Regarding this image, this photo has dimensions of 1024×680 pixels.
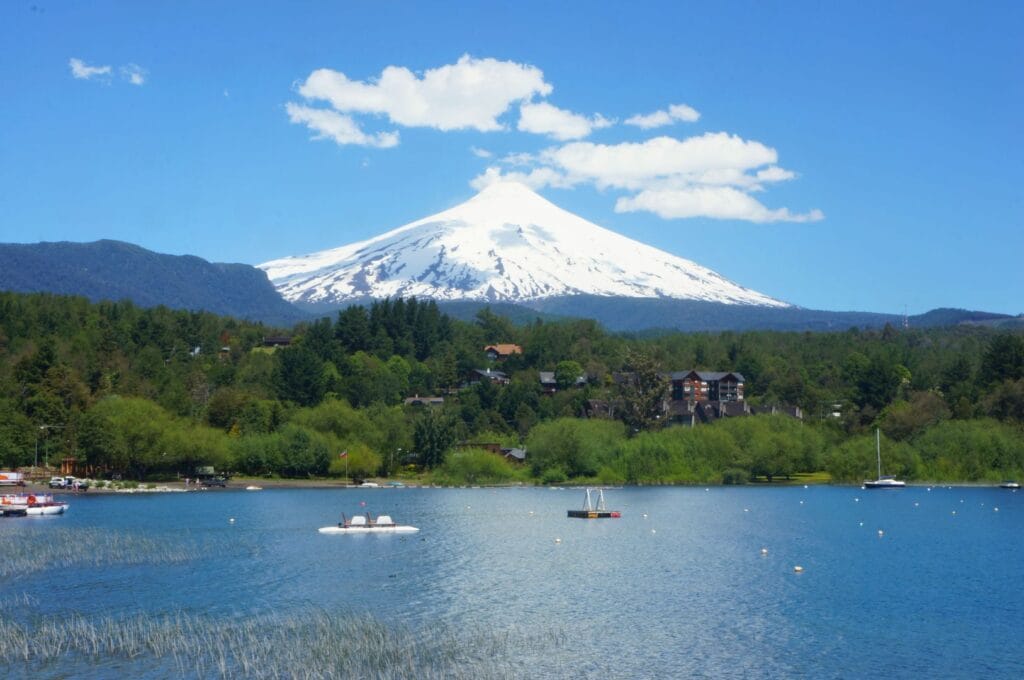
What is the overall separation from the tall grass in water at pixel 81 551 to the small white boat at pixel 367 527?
9323 mm

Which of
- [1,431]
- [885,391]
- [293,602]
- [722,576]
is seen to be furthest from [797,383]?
[293,602]

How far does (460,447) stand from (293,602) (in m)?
78.3

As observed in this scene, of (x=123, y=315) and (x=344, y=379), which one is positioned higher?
(x=123, y=315)

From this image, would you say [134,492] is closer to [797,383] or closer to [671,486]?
[671,486]

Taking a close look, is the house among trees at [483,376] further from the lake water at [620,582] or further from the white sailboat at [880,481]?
the lake water at [620,582]

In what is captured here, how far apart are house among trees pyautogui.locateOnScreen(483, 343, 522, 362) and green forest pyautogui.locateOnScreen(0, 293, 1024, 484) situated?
57.7 feet

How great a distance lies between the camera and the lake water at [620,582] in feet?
97.7

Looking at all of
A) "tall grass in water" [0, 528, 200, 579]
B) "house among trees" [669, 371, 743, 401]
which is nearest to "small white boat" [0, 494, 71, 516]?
"tall grass in water" [0, 528, 200, 579]

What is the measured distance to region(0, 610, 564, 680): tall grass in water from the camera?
2719 cm

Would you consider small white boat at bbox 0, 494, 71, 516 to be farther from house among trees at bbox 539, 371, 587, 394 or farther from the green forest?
house among trees at bbox 539, 371, 587, 394

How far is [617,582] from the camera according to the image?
41.8 meters

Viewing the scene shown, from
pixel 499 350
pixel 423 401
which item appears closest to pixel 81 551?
pixel 423 401

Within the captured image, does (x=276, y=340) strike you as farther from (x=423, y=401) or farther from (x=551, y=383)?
(x=551, y=383)

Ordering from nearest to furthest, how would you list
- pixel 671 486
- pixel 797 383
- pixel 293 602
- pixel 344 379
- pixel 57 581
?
1. pixel 293 602
2. pixel 57 581
3. pixel 671 486
4. pixel 344 379
5. pixel 797 383
